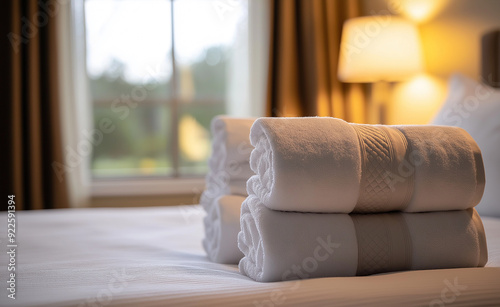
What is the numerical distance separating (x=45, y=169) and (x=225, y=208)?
226cm

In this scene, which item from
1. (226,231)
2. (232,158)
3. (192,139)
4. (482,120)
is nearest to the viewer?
(226,231)

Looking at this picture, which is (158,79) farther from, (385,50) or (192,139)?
(385,50)

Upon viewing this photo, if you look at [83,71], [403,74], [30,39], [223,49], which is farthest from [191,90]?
[403,74]

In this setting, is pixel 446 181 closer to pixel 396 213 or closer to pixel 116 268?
pixel 396 213

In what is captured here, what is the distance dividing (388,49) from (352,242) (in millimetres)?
1947

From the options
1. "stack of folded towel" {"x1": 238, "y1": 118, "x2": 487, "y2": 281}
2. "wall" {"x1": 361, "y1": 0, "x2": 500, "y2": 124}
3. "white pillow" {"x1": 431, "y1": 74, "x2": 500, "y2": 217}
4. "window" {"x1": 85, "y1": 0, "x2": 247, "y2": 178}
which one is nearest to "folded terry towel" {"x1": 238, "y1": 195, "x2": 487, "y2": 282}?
"stack of folded towel" {"x1": 238, "y1": 118, "x2": 487, "y2": 281}

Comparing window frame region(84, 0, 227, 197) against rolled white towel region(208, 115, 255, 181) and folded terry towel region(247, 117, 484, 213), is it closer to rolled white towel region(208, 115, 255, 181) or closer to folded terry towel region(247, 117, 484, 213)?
rolled white towel region(208, 115, 255, 181)

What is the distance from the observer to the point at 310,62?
3.39 m

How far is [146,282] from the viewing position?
0.88 m

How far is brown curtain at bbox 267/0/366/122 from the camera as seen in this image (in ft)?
11.0

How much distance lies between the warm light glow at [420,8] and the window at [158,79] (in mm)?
1060

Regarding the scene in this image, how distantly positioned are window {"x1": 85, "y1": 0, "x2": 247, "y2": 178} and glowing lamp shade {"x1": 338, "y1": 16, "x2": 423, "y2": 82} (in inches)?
40.7

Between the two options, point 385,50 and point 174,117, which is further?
point 174,117

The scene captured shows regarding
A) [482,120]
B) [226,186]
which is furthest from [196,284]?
[482,120]
